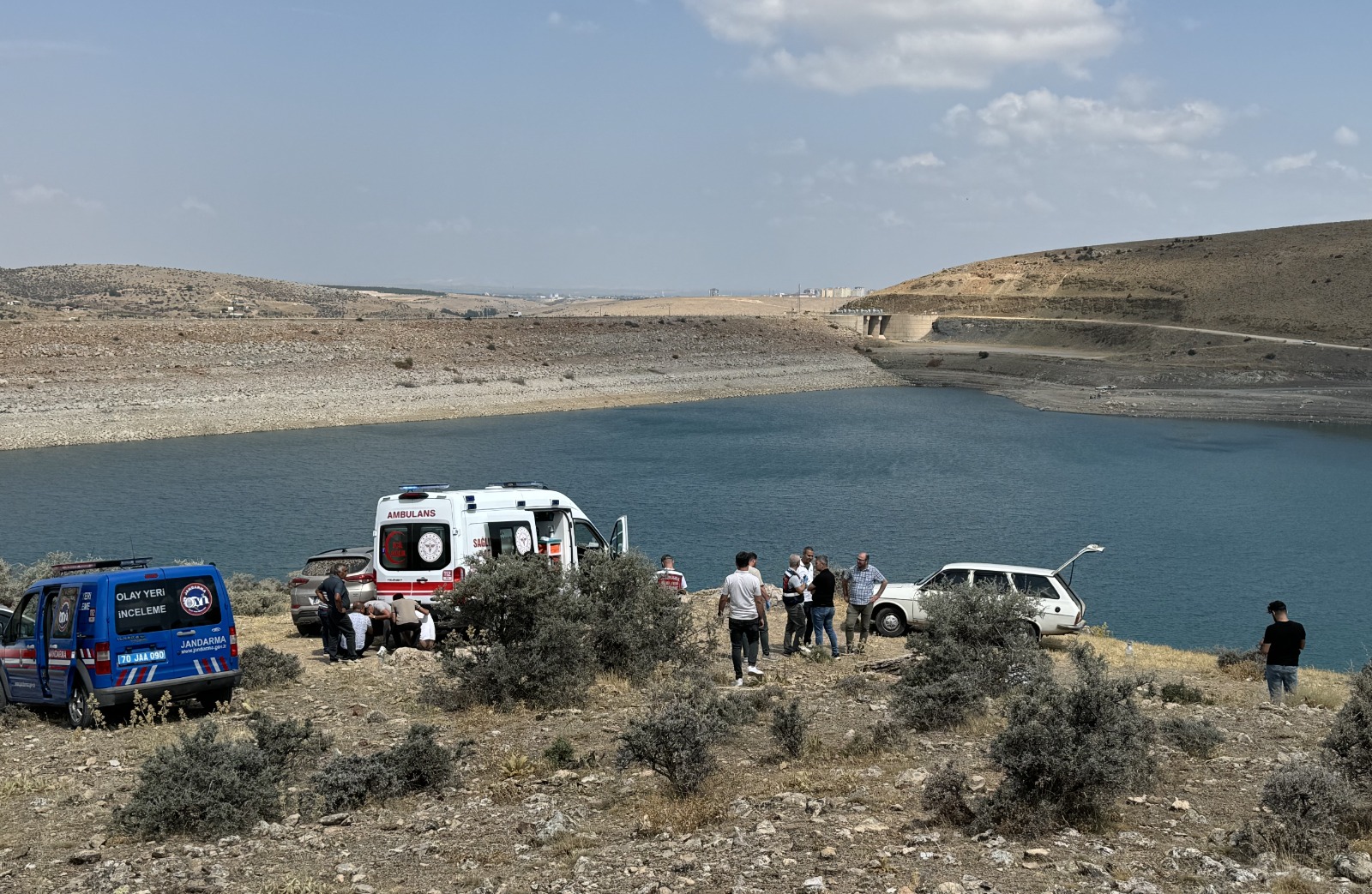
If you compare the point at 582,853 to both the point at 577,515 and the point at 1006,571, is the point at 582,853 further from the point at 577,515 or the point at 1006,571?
the point at 1006,571

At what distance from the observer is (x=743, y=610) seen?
468 inches

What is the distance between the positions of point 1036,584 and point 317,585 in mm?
10350

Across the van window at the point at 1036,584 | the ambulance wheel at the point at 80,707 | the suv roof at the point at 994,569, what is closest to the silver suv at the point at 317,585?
the ambulance wheel at the point at 80,707

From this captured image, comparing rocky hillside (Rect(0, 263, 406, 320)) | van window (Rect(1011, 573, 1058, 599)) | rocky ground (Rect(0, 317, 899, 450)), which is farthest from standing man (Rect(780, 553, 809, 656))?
rocky hillside (Rect(0, 263, 406, 320))

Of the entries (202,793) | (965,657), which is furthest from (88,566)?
(965,657)

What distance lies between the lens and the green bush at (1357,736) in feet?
23.8

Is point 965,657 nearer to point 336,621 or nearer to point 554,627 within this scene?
point 554,627

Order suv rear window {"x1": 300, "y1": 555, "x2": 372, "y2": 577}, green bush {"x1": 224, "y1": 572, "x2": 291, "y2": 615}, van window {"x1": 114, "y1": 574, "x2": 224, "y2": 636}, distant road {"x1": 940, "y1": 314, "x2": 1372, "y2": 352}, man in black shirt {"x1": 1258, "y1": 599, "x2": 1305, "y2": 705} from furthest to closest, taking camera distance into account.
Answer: distant road {"x1": 940, "y1": 314, "x2": 1372, "y2": 352} → green bush {"x1": 224, "y1": 572, "x2": 291, "y2": 615} → suv rear window {"x1": 300, "y1": 555, "x2": 372, "y2": 577} → man in black shirt {"x1": 1258, "y1": 599, "x2": 1305, "y2": 705} → van window {"x1": 114, "y1": 574, "x2": 224, "y2": 636}

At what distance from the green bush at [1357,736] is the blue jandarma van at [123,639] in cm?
914

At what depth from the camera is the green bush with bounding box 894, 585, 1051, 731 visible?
31.6 feet

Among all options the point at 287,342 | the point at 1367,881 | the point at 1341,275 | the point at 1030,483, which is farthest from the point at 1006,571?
the point at 1341,275

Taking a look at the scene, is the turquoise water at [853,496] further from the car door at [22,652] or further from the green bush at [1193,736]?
the car door at [22,652]

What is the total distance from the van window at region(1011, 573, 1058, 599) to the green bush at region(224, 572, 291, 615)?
12.2 metres

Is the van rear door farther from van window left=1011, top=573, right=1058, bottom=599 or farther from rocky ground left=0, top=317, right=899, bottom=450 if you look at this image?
rocky ground left=0, top=317, right=899, bottom=450
